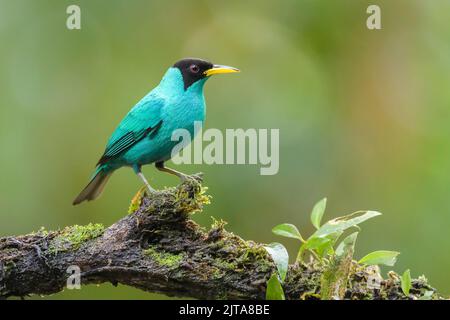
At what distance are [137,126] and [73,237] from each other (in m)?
1.53

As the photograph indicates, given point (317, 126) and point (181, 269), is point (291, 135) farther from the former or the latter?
point (181, 269)

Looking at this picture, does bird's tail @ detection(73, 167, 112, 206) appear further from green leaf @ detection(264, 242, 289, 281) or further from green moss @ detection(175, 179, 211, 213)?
green leaf @ detection(264, 242, 289, 281)

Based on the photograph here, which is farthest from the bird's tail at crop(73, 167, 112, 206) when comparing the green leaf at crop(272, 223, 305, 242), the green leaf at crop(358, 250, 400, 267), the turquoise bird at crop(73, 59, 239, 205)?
the green leaf at crop(358, 250, 400, 267)

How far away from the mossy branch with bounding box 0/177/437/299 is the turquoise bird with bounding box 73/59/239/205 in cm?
117

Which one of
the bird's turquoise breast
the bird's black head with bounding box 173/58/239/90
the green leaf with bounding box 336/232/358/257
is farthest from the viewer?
the bird's black head with bounding box 173/58/239/90

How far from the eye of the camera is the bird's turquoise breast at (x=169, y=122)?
5.88m

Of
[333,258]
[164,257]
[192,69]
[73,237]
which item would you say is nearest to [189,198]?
[164,257]

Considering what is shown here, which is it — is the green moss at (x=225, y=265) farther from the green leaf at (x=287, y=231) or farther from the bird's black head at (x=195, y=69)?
the bird's black head at (x=195, y=69)

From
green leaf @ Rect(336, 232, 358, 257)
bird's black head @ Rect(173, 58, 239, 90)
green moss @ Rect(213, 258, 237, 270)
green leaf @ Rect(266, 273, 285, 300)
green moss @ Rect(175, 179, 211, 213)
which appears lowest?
green leaf @ Rect(266, 273, 285, 300)

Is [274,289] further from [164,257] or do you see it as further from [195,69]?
[195,69]

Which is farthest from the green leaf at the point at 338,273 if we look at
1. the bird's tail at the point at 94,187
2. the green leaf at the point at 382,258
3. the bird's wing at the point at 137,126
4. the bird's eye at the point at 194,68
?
the bird's tail at the point at 94,187

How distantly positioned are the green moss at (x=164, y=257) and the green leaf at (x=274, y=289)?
2.13 feet

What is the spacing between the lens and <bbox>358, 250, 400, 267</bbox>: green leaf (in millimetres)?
4102

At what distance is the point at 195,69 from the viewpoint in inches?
245
